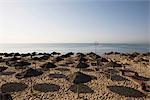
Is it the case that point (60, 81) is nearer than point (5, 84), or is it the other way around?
point (5, 84)

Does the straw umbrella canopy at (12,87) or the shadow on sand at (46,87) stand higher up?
the straw umbrella canopy at (12,87)

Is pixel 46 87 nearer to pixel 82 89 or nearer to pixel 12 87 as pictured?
pixel 12 87


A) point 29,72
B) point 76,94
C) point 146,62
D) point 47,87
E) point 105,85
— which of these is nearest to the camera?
point 29,72

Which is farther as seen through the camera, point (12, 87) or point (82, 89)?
point (12, 87)

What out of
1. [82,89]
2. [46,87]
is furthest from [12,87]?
[82,89]

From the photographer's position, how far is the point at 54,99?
37.3 feet

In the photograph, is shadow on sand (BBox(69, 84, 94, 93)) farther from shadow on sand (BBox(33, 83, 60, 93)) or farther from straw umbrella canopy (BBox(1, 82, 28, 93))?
straw umbrella canopy (BBox(1, 82, 28, 93))

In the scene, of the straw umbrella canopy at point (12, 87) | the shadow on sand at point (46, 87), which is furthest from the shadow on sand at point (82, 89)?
the straw umbrella canopy at point (12, 87)

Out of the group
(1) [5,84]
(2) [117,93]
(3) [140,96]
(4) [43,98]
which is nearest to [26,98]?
(4) [43,98]

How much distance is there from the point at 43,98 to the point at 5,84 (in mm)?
5006

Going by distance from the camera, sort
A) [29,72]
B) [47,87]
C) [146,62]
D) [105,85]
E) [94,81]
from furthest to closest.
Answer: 1. [146,62]
2. [94,81]
3. [105,85]
4. [47,87]
5. [29,72]

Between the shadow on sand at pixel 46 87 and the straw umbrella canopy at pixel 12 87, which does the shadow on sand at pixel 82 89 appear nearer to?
the shadow on sand at pixel 46 87

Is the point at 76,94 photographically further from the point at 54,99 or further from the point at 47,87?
the point at 47,87

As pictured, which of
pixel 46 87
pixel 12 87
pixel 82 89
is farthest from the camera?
pixel 46 87
